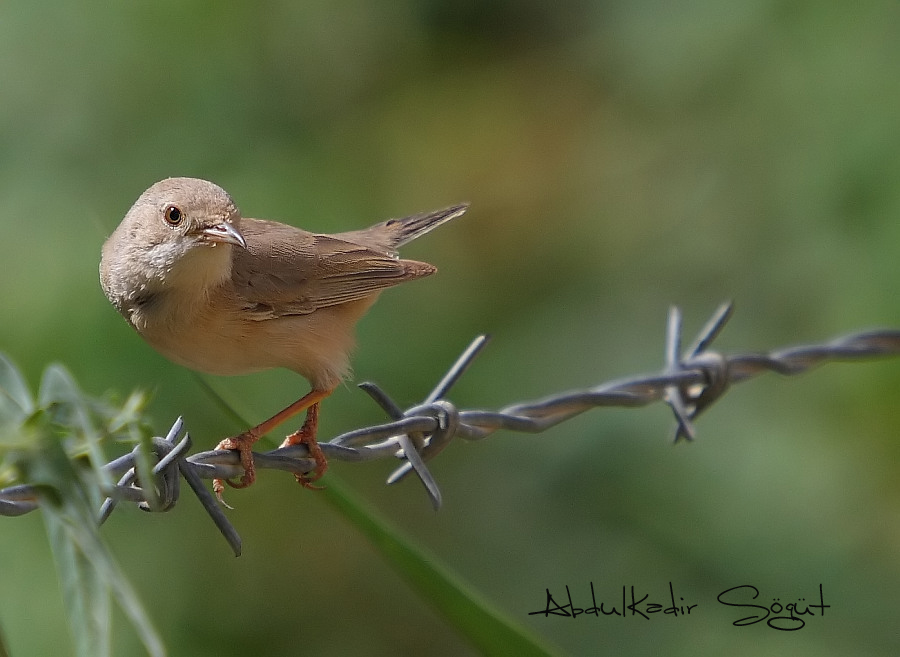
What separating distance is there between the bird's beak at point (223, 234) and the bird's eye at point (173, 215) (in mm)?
135

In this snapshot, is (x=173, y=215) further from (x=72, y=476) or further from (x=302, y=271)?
(x=72, y=476)

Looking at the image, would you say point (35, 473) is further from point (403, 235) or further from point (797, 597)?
point (797, 597)

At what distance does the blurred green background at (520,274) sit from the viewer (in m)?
5.04

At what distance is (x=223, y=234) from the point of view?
334cm

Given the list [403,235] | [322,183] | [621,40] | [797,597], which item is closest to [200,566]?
[403,235]

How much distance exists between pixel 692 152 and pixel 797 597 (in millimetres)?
3460

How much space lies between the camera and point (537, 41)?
8.03m

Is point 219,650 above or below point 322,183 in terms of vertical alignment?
below

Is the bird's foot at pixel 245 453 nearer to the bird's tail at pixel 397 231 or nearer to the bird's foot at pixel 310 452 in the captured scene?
the bird's foot at pixel 310 452

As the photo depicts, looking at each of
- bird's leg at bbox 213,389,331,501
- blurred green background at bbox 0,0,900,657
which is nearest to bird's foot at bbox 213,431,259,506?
bird's leg at bbox 213,389,331,501

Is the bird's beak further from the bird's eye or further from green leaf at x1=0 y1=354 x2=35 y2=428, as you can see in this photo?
green leaf at x1=0 y1=354 x2=35 y2=428

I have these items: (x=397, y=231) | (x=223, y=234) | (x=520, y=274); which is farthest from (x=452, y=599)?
(x=520, y=274)
